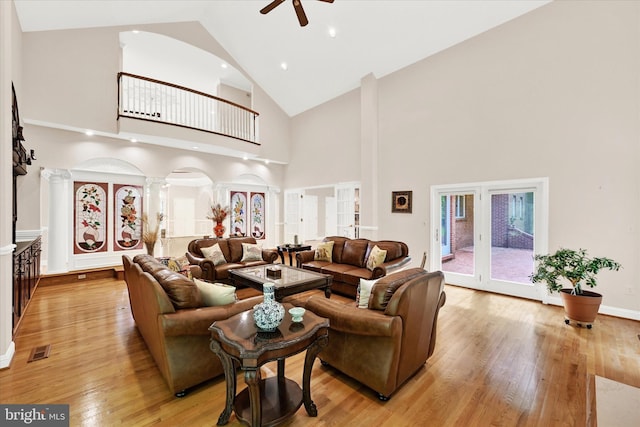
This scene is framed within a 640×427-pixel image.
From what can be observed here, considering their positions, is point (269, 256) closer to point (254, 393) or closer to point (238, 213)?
point (238, 213)

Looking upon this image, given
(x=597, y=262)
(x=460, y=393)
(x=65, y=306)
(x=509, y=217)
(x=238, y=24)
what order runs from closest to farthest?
(x=460, y=393), (x=597, y=262), (x=65, y=306), (x=509, y=217), (x=238, y=24)

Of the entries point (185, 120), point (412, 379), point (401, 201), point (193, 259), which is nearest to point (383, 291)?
point (412, 379)

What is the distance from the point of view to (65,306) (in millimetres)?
4078

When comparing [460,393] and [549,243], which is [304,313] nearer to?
[460,393]

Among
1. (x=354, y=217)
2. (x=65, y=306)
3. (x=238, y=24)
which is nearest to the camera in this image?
(x=65, y=306)

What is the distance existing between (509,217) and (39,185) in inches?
341

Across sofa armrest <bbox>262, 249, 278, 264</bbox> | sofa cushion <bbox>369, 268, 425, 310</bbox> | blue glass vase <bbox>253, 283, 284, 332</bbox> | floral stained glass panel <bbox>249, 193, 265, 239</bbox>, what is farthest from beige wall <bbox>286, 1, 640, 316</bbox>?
blue glass vase <bbox>253, 283, 284, 332</bbox>

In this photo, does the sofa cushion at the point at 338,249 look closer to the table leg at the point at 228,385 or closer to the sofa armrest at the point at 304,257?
the sofa armrest at the point at 304,257

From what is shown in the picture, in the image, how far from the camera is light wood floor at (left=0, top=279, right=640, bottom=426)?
191 cm

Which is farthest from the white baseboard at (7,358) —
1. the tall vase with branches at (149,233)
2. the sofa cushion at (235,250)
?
the tall vase with branches at (149,233)

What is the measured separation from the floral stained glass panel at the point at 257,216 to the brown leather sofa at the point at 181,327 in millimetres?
6258

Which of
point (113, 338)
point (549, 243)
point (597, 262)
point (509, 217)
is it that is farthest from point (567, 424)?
point (113, 338)

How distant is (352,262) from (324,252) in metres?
0.62

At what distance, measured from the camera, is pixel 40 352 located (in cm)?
273
